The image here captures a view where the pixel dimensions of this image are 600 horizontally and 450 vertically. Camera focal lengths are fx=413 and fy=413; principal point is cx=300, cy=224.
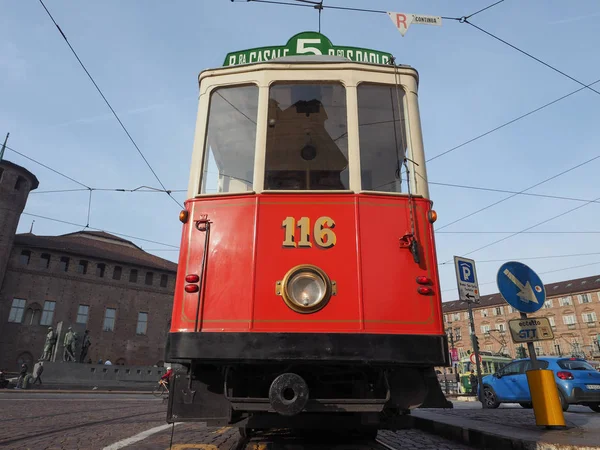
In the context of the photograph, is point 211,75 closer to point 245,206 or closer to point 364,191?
point 245,206

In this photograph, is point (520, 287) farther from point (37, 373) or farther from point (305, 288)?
point (37, 373)

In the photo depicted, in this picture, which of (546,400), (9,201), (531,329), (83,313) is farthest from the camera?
(83,313)

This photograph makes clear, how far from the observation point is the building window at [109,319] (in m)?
36.3

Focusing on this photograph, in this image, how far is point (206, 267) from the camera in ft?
10.8

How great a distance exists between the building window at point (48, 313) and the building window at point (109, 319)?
4.16 meters

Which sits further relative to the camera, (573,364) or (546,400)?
(573,364)

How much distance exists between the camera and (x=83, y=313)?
35.5 metres

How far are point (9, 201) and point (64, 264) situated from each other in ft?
21.9

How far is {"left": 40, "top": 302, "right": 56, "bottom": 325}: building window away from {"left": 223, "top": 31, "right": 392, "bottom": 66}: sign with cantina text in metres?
36.4

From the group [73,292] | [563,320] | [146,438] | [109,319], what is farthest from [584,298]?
[146,438]

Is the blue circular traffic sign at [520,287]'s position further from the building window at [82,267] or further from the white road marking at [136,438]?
the building window at [82,267]

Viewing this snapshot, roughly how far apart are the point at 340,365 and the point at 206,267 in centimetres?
127

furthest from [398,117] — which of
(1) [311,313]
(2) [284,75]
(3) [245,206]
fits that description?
(1) [311,313]

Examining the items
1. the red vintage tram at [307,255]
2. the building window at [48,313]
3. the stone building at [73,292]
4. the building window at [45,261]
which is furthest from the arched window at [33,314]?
the red vintage tram at [307,255]
